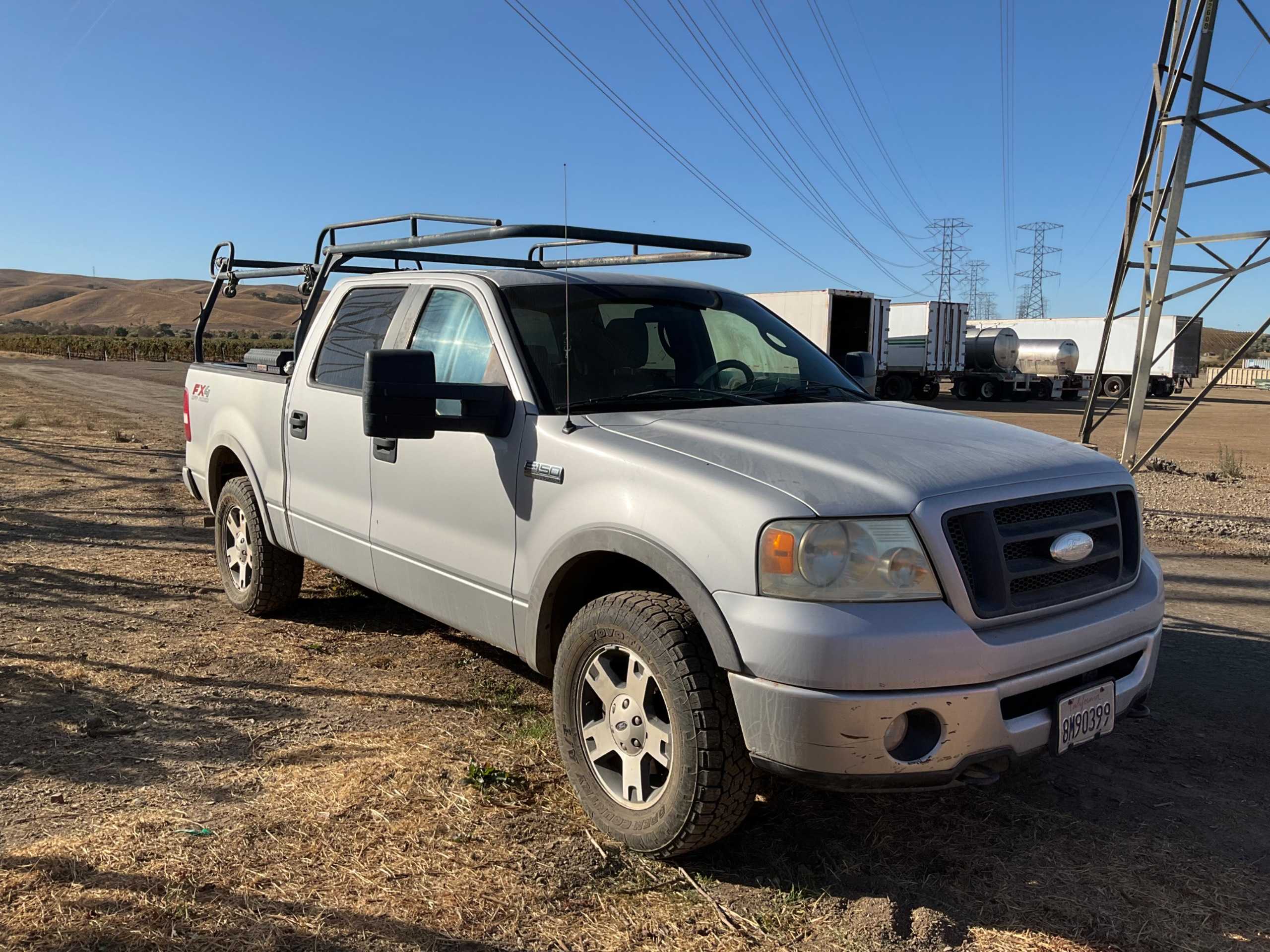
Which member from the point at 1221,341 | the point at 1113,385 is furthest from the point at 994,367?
the point at 1221,341

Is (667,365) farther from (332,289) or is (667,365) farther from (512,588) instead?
(332,289)

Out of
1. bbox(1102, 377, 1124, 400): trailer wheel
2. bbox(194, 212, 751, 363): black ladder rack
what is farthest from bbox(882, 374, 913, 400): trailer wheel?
bbox(194, 212, 751, 363): black ladder rack

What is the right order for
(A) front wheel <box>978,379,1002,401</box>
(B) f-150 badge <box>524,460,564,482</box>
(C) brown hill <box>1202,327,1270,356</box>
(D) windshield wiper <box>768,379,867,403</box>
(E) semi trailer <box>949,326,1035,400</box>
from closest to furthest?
(B) f-150 badge <box>524,460,564,482</box> → (D) windshield wiper <box>768,379,867,403</box> → (E) semi trailer <box>949,326,1035,400</box> → (A) front wheel <box>978,379,1002,401</box> → (C) brown hill <box>1202,327,1270,356</box>

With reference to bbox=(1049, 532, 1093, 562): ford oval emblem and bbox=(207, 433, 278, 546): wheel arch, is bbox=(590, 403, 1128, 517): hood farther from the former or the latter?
bbox=(207, 433, 278, 546): wheel arch

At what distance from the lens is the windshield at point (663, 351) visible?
3832mm

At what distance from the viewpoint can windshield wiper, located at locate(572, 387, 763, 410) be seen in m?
3.72

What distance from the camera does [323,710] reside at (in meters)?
4.40

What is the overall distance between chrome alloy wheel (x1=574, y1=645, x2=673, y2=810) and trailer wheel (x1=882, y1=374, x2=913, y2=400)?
112ft

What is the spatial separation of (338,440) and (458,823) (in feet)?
6.73

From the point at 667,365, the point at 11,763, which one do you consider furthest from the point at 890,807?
the point at 11,763

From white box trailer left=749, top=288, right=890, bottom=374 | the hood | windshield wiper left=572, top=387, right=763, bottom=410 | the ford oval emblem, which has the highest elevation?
white box trailer left=749, top=288, right=890, bottom=374

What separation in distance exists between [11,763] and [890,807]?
3.24 metres

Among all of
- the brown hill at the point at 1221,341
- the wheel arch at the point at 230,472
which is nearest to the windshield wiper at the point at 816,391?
the wheel arch at the point at 230,472

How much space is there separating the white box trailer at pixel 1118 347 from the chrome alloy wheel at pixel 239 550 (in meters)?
38.3
